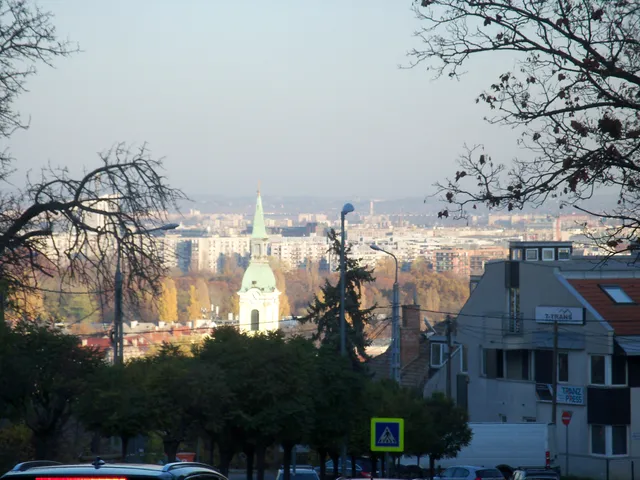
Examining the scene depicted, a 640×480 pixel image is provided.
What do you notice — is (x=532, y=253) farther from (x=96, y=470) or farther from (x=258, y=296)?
(x=258, y=296)

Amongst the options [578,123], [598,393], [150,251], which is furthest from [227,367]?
[598,393]

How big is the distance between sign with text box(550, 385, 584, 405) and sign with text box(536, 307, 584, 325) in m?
2.82

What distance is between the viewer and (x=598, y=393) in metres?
46.2

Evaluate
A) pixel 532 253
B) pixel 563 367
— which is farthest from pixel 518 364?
pixel 532 253

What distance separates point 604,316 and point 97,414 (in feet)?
97.2

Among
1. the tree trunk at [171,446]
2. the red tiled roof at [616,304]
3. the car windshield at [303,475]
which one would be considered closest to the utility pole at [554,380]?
the red tiled roof at [616,304]

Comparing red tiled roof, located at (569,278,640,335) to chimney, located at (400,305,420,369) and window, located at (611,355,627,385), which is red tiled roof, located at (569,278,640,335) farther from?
chimney, located at (400,305,420,369)

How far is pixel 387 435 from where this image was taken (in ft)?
70.8

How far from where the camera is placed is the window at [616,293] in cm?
4953

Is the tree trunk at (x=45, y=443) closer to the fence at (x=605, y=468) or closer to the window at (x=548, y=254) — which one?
the fence at (x=605, y=468)

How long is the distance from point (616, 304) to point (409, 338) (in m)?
24.3

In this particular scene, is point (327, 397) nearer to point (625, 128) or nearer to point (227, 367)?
point (227, 367)

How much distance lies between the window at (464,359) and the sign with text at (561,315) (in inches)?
253

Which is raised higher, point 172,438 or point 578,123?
point 578,123
